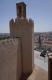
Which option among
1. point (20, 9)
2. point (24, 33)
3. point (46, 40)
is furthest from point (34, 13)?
point (46, 40)

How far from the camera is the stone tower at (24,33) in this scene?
5.80 meters

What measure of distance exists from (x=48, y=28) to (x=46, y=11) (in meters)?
1.64

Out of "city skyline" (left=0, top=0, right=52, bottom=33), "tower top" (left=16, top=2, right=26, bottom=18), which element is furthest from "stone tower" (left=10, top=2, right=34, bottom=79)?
"city skyline" (left=0, top=0, right=52, bottom=33)

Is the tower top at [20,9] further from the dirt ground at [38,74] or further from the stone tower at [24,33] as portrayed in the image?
the dirt ground at [38,74]

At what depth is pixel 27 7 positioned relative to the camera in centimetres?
634

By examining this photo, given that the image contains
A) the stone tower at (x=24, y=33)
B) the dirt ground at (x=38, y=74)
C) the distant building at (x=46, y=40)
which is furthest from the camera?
the distant building at (x=46, y=40)

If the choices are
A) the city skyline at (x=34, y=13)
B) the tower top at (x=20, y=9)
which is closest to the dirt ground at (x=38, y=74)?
the city skyline at (x=34, y=13)

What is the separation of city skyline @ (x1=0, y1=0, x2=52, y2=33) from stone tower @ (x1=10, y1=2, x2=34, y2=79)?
28 cm

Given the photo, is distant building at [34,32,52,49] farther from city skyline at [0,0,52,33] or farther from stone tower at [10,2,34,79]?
stone tower at [10,2,34,79]

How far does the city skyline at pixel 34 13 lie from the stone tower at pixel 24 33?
0.28 m

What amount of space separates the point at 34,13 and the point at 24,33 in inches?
79.6

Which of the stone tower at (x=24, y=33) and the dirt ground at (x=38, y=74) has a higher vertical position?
Answer: the stone tower at (x=24, y=33)

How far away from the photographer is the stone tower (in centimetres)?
580

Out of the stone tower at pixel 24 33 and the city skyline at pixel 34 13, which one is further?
the stone tower at pixel 24 33
